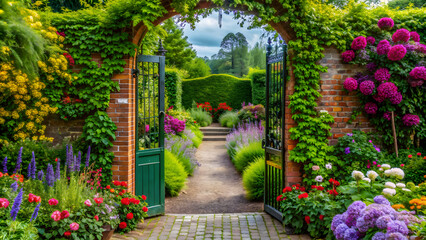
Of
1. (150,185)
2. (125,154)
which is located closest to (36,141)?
(125,154)

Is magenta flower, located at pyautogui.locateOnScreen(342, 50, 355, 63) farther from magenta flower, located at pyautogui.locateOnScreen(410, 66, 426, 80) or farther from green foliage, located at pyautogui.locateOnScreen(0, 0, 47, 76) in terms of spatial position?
green foliage, located at pyautogui.locateOnScreen(0, 0, 47, 76)

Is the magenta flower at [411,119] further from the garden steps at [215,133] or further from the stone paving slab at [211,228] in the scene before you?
the garden steps at [215,133]

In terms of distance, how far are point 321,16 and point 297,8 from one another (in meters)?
0.38

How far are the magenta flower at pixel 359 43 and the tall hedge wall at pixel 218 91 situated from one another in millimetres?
13575

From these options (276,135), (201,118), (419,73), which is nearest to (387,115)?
(419,73)

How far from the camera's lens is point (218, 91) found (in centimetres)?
1873

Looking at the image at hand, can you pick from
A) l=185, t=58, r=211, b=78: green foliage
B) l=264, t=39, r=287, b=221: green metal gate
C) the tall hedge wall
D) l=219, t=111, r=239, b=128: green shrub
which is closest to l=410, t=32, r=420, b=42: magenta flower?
l=264, t=39, r=287, b=221: green metal gate

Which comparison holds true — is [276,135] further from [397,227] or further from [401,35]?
[397,227]

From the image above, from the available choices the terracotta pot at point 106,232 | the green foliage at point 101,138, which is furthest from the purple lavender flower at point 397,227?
the green foliage at point 101,138

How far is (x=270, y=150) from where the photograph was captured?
5.68 metres

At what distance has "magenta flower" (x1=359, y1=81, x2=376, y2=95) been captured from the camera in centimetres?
497

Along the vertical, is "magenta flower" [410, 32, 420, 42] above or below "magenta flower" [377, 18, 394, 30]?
below

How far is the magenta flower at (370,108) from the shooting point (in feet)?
16.8

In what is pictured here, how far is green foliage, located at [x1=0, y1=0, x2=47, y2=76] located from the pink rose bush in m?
4.20
